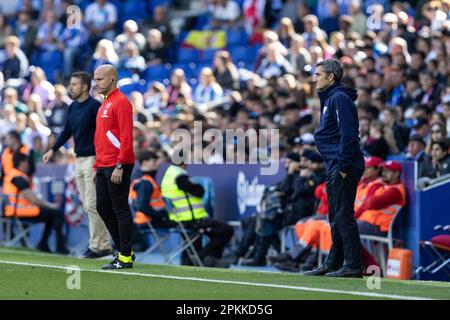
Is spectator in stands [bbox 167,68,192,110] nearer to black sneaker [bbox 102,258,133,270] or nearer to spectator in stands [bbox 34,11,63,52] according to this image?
spectator in stands [bbox 34,11,63,52]

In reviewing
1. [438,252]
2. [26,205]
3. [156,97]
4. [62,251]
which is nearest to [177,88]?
[156,97]

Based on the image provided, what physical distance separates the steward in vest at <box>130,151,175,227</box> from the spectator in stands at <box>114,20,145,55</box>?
27.5 ft

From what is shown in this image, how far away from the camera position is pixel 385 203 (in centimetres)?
1388

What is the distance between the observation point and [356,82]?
18.2 meters

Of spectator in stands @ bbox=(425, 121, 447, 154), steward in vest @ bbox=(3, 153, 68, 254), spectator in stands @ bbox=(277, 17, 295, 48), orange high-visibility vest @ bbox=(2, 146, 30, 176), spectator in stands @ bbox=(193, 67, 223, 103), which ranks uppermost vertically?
spectator in stands @ bbox=(277, 17, 295, 48)

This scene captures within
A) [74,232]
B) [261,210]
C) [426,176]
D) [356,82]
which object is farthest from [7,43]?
[426,176]

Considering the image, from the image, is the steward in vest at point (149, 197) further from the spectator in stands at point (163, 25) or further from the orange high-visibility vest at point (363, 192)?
the spectator in stands at point (163, 25)

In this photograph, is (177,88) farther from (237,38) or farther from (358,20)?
(358,20)

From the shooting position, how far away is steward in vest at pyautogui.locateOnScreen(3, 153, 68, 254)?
1825 cm

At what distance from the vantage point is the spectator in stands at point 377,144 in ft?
50.1

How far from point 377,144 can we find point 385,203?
159 centimetres

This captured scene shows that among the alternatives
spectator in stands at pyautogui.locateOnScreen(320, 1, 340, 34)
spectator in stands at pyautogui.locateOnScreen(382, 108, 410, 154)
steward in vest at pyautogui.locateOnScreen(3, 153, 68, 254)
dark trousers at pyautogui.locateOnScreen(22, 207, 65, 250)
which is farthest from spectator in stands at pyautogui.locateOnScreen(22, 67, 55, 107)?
spectator in stands at pyautogui.locateOnScreen(382, 108, 410, 154)

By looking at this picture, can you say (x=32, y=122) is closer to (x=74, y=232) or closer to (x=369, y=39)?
(x=74, y=232)

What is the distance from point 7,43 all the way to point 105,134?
14725mm
